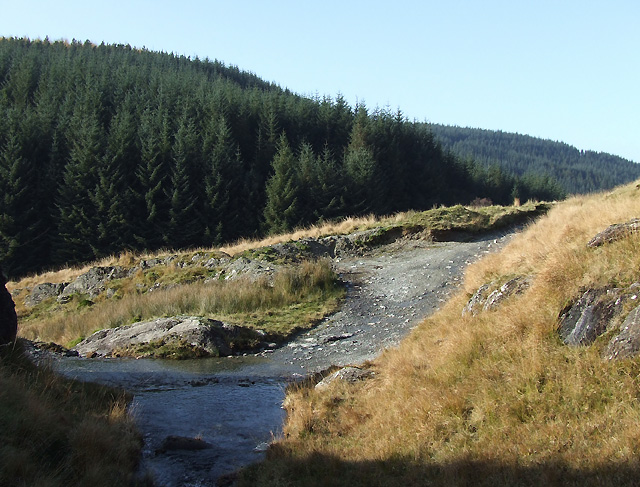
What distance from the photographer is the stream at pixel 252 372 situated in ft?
19.6

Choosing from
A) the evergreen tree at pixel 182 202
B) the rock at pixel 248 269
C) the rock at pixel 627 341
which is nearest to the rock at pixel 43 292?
the rock at pixel 248 269

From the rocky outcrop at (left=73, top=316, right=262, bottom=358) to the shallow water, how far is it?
0.43m

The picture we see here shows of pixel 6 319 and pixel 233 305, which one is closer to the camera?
pixel 6 319

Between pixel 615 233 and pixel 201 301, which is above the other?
pixel 615 233

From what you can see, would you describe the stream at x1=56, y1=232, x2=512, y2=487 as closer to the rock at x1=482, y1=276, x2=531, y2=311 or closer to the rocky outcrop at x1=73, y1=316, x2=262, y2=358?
the rocky outcrop at x1=73, y1=316, x2=262, y2=358

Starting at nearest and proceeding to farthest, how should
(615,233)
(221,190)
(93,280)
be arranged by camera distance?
(615,233), (93,280), (221,190)

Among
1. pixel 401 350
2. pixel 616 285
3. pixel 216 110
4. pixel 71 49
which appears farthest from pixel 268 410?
pixel 71 49

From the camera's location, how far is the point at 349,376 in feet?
24.0

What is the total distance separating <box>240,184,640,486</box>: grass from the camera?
4207 mm

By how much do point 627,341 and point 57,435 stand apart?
5.32 m

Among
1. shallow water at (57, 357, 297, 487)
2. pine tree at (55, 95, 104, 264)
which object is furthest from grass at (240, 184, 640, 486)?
pine tree at (55, 95, 104, 264)

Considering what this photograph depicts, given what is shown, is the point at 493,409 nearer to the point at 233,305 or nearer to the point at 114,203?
the point at 233,305

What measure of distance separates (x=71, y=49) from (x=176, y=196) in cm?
6473

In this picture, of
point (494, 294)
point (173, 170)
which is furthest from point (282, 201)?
point (494, 294)
